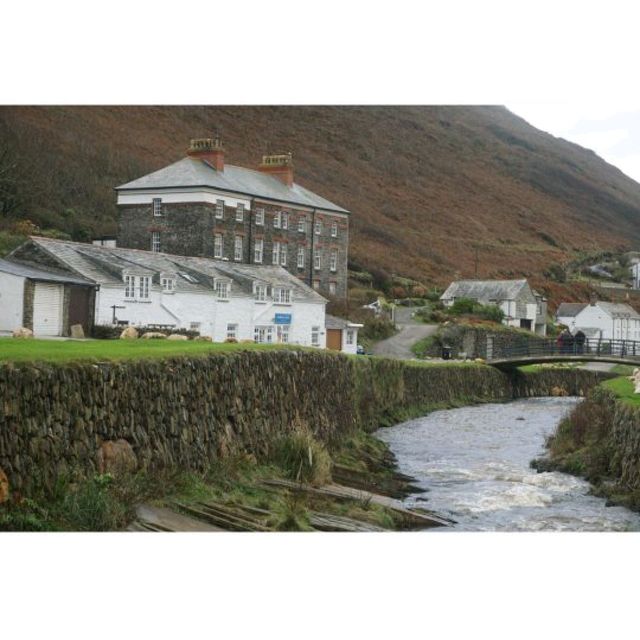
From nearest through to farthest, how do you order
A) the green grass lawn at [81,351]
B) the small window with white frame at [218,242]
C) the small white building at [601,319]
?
the green grass lawn at [81,351], the small white building at [601,319], the small window with white frame at [218,242]

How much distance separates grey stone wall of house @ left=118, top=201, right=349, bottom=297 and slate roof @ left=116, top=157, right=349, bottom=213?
1.36 feet

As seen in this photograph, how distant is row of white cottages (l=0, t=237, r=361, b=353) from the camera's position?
1555 cm

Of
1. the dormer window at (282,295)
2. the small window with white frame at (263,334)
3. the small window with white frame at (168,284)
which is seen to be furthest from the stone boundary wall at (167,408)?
the dormer window at (282,295)

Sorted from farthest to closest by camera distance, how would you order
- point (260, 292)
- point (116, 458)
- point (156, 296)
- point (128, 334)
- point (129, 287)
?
1. point (260, 292)
2. point (156, 296)
3. point (129, 287)
4. point (128, 334)
5. point (116, 458)

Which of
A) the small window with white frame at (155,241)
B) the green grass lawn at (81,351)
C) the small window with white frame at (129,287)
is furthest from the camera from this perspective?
the small window with white frame at (155,241)

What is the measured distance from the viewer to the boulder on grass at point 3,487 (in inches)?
360

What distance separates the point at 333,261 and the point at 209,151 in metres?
7.80

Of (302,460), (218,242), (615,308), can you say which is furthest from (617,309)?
(302,460)

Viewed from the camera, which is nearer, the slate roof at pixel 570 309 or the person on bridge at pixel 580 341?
the person on bridge at pixel 580 341

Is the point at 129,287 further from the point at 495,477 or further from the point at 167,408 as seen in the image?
the point at 167,408

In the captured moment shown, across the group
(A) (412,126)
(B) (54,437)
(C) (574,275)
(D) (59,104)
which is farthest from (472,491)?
(C) (574,275)

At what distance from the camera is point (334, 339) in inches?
1177

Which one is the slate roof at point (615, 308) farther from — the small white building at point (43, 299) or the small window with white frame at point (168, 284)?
the small white building at point (43, 299)

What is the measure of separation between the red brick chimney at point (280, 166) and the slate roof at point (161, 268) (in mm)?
2536
